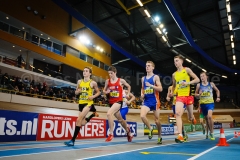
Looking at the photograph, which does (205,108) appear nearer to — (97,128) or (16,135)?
(97,128)

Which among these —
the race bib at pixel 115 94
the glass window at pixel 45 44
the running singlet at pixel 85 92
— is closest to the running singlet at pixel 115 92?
the race bib at pixel 115 94

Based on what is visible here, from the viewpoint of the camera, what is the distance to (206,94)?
24.9ft

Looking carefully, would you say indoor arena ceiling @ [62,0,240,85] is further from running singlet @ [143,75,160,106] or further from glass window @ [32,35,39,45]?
running singlet @ [143,75,160,106]

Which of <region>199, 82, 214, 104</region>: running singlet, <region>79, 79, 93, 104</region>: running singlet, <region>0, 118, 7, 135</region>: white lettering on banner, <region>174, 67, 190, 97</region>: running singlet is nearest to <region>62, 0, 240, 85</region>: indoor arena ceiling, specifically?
<region>199, 82, 214, 104</region>: running singlet

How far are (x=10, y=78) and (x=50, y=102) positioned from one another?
4156mm

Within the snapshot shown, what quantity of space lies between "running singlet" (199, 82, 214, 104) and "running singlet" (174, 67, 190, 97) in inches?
91.9

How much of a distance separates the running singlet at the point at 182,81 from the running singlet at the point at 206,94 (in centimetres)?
233

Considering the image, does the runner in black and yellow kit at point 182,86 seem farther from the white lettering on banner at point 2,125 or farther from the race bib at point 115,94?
the white lettering on banner at point 2,125

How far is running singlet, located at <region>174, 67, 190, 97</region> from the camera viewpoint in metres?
5.65

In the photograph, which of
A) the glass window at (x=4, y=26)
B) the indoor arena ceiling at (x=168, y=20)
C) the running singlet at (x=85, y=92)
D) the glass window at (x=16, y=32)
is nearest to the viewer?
the running singlet at (x=85, y=92)

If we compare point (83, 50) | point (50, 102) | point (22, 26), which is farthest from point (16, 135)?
point (83, 50)

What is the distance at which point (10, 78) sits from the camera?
1620 cm

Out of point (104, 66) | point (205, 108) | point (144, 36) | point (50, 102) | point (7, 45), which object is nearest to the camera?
point (205, 108)

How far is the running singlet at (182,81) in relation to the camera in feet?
18.5
